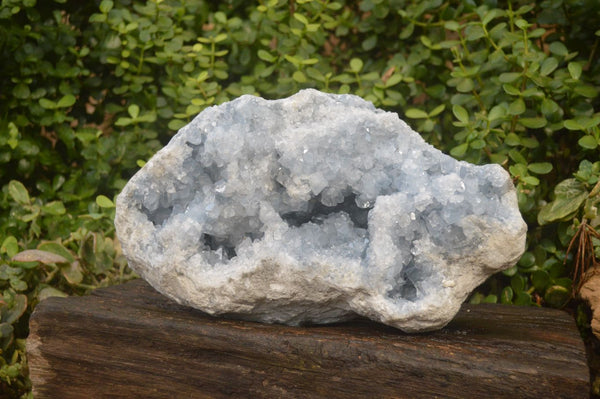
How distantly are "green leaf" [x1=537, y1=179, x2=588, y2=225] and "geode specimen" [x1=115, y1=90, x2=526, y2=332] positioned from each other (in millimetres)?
696

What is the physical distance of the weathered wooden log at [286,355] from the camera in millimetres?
1747

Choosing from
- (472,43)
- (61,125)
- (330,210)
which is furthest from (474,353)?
(61,125)

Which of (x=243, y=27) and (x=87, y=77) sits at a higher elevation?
(x=243, y=27)

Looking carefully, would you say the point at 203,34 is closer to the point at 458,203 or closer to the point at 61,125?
the point at 61,125

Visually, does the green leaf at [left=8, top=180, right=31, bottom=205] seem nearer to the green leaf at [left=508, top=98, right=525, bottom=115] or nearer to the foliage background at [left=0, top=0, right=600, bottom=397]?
the foliage background at [left=0, top=0, right=600, bottom=397]

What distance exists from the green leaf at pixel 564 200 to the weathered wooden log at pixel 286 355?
415 mm

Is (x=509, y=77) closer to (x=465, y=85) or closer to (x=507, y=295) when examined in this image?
(x=465, y=85)

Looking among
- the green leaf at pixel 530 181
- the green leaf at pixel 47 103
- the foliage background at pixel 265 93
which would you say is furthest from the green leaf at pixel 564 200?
the green leaf at pixel 47 103

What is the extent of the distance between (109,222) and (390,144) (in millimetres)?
1564

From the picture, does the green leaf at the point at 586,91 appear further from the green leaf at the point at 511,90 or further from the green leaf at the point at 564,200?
the green leaf at the point at 564,200

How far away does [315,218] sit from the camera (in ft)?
6.64

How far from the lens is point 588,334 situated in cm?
255

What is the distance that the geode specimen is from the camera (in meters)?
1.85

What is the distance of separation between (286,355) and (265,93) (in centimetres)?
167
